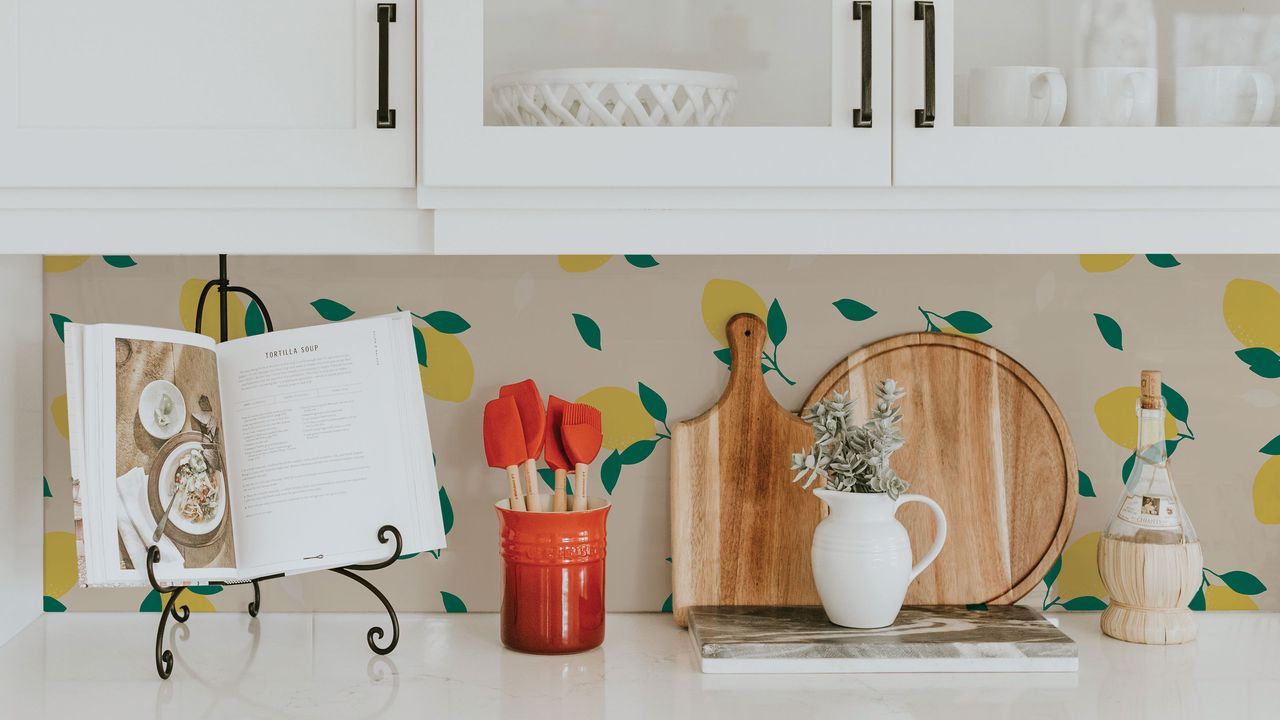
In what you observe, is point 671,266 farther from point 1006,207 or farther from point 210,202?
point 210,202

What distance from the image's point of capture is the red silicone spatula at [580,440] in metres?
1.25

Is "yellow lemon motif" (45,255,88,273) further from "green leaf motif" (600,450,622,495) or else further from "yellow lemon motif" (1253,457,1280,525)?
"yellow lemon motif" (1253,457,1280,525)

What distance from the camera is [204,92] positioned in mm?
1010

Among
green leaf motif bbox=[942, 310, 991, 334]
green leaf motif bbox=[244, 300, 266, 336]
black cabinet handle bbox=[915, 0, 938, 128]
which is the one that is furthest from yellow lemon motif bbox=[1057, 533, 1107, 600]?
green leaf motif bbox=[244, 300, 266, 336]

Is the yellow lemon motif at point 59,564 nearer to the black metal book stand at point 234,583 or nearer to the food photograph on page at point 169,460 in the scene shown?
the black metal book stand at point 234,583

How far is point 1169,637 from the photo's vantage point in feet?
4.09

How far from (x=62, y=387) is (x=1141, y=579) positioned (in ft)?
4.51

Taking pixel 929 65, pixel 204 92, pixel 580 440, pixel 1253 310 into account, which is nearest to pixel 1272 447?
pixel 1253 310

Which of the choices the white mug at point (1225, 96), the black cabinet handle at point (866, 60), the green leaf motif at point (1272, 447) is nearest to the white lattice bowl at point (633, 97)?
the black cabinet handle at point (866, 60)

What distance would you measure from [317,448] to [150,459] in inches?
6.9

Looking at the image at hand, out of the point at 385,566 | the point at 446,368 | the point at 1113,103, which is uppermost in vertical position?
the point at 1113,103

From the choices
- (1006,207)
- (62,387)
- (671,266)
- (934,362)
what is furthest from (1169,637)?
(62,387)

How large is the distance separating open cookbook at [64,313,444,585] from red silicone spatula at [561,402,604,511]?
0.17 metres

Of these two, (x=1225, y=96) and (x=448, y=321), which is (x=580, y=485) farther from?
(x=1225, y=96)
